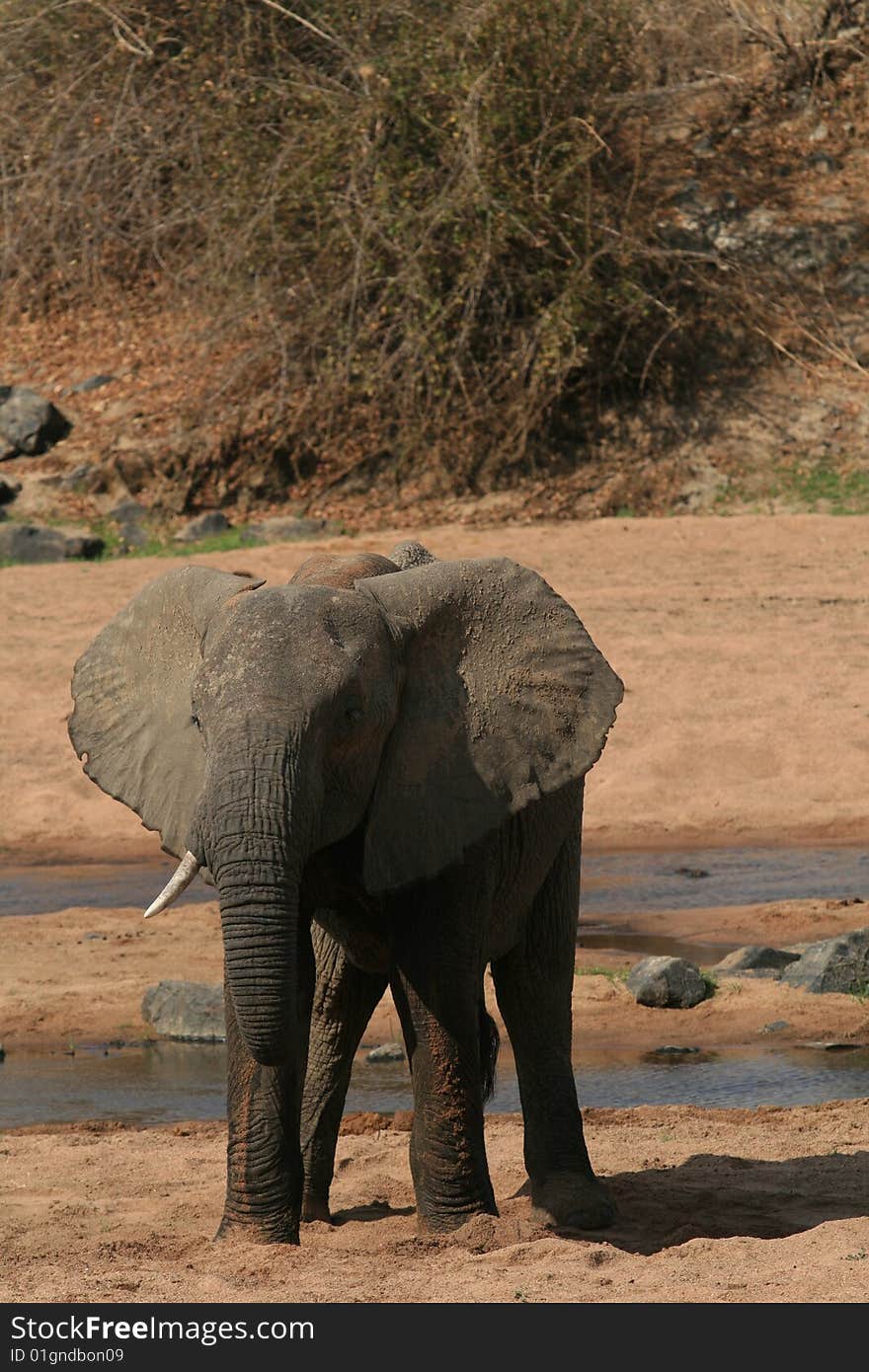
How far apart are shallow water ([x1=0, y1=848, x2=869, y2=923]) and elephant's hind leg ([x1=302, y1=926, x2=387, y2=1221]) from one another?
14.8 ft

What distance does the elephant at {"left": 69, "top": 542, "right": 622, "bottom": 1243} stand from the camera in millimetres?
4996

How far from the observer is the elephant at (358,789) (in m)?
5.00

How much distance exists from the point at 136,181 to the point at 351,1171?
20.7 m

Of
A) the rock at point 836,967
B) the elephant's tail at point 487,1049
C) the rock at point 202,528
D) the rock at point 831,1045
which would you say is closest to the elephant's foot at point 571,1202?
the elephant's tail at point 487,1049

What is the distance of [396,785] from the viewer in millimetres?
5520

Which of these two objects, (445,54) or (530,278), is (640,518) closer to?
(530,278)

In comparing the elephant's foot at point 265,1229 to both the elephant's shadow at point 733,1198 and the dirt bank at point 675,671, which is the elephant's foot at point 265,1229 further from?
the dirt bank at point 675,671

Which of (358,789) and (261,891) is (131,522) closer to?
(358,789)

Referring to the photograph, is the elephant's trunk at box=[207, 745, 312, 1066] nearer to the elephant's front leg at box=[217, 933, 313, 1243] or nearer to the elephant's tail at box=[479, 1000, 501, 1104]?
the elephant's front leg at box=[217, 933, 313, 1243]

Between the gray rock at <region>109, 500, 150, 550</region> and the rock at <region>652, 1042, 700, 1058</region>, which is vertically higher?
the rock at <region>652, 1042, 700, 1058</region>

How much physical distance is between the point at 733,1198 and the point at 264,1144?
5.69 ft

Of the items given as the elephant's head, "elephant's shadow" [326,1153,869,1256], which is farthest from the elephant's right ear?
"elephant's shadow" [326,1153,869,1256]

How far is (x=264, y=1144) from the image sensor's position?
5.59 meters

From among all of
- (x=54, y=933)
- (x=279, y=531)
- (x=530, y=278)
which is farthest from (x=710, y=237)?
(x=54, y=933)
